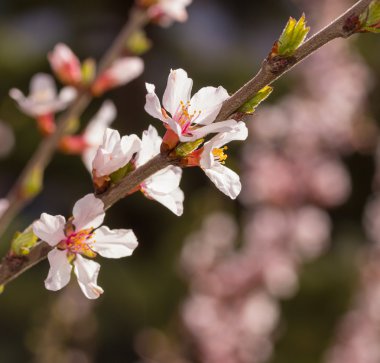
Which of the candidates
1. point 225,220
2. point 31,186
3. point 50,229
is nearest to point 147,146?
point 50,229

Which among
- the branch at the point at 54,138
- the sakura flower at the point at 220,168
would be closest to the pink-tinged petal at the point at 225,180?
the sakura flower at the point at 220,168

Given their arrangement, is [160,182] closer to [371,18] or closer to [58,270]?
[58,270]

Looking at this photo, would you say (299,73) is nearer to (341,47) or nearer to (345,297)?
(341,47)

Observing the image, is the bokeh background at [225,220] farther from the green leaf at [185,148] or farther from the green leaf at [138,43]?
the green leaf at [185,148]

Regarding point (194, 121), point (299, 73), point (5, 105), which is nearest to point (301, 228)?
point (299, 73)

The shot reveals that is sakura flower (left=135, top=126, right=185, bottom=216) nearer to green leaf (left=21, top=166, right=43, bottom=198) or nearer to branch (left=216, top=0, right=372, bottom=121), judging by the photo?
branch (left=216, top=0, right=372, bottom=121)

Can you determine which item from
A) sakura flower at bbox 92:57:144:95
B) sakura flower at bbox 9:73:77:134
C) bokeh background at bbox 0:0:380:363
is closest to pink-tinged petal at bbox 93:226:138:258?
sakura flower at bbox 9:73:77:134
